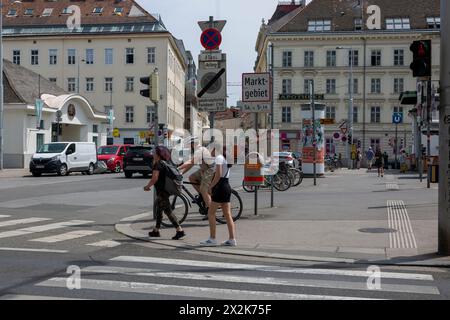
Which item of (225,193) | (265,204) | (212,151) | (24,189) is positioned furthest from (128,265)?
(24,189)

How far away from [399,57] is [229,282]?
212 ft

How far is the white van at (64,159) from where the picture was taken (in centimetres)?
3203

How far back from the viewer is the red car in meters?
37.2

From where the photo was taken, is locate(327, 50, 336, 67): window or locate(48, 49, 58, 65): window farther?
locate(48, 49, 58, 65): window

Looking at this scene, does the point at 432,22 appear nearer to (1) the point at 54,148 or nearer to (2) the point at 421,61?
(1) the point at 54,148

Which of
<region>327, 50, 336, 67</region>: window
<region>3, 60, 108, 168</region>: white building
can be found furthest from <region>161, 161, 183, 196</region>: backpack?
<region>327, 50, 336, 67</region>: window

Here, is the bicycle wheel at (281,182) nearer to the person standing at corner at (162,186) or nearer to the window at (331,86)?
the person standing at corner at (162,186)

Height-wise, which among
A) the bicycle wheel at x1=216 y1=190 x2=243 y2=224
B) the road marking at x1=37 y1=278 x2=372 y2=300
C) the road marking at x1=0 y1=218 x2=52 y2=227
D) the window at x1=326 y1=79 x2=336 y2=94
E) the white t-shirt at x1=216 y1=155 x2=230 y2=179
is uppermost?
the window at x1=326 y1=79 x2=336 y2=94

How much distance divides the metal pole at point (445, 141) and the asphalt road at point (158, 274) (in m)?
0.89

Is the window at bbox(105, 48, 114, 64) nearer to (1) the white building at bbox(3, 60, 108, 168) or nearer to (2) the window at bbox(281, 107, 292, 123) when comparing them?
(1) the white building at bbox(3, 60, 108, 168)

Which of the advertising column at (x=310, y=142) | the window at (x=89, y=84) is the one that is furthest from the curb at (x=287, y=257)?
the window at (x=89, y=84)

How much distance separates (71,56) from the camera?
69625mm

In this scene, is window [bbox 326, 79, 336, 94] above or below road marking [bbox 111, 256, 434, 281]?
above

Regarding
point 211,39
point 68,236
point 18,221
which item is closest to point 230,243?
point 68,236
